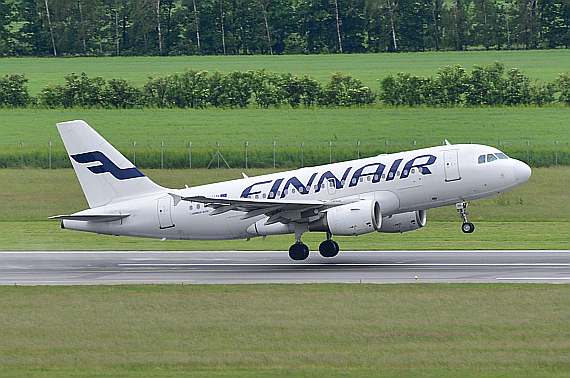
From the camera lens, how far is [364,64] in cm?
12444

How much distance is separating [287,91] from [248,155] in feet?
108

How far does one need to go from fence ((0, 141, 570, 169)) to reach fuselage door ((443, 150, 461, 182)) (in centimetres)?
3784

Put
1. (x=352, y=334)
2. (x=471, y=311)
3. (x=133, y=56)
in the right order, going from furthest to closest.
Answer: (x=133, y=56)
(x=471, y=311)
(x=352, y=334)

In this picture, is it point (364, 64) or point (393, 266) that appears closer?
point (393, 266)

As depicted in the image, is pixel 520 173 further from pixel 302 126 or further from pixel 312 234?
pixel 302 126

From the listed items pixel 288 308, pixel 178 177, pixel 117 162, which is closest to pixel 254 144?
pixel 178 177

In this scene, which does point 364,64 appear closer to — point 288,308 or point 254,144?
point 254,144

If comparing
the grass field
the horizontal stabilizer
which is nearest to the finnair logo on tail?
the horizontal stabilizer

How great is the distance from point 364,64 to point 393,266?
9468cm

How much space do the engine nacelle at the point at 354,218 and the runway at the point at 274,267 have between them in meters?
1.54

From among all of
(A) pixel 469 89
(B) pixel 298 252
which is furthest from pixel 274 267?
(A) pixel 469 89

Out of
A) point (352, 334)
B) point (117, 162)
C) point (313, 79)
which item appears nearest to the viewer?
point (352, 334)

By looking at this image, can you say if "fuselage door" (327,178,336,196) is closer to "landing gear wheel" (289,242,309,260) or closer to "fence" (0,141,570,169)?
"landing gear wheel" (289,242,309,260)

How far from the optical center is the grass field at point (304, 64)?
383 ft
